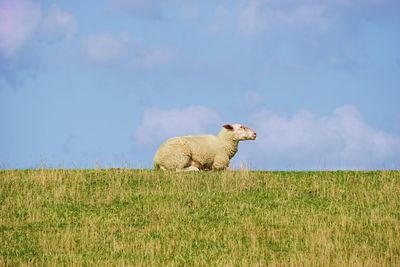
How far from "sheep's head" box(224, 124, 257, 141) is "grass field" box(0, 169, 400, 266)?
3730 mm

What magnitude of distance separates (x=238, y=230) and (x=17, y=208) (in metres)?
8.58

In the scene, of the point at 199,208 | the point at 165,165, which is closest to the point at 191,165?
the point at 165,165

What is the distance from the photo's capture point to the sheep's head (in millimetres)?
35594

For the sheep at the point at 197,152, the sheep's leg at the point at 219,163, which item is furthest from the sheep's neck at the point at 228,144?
the sheep's leg at the point at 219,163

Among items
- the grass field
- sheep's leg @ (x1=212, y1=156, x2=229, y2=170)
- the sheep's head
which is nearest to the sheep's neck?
the sheep's head

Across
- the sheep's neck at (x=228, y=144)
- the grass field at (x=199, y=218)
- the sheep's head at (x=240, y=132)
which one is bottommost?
the grass field at (x=199, y=218)

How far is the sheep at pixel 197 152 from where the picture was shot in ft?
109

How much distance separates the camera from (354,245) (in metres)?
22.0

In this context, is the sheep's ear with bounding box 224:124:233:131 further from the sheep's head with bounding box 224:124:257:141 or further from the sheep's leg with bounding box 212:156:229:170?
the sheep's leg with bounding box 212:156:229:170

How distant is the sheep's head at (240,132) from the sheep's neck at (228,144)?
0.28 metres

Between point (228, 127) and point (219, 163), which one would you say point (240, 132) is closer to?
point (228, 127)

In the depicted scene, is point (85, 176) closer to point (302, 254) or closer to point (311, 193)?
point (311, 193)

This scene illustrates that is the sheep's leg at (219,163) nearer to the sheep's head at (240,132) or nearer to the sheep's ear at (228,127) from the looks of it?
the sheep's head at (240,132)

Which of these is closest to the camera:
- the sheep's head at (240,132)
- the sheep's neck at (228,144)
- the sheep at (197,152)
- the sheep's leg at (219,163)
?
the sheep at (197,152)
